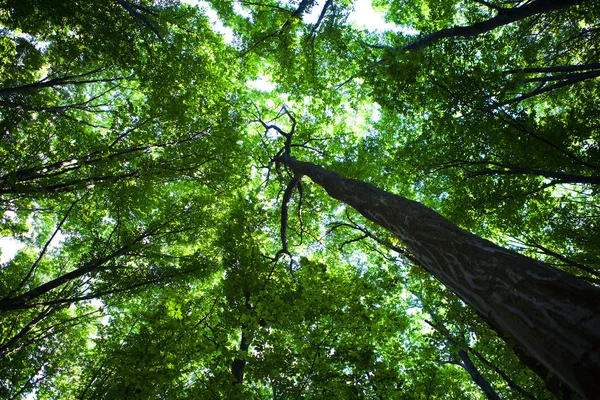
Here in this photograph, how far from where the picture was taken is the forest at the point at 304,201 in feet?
16.1

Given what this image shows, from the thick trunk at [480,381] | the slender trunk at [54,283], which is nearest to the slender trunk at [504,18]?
the thick trunk at [480,381]

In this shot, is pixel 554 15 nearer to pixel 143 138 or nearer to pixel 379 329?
pixel 379 329

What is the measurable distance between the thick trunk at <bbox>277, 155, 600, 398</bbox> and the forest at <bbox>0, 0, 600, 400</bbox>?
0.07ft

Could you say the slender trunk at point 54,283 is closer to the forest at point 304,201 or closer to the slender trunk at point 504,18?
the forest at point 304,201

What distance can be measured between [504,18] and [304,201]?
7105mm

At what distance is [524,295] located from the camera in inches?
67.6

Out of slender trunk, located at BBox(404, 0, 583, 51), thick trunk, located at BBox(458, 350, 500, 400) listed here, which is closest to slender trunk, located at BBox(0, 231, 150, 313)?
slender trunk, located at BBox(404, 0, 583, 51)

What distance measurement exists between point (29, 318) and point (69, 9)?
28.2 ft

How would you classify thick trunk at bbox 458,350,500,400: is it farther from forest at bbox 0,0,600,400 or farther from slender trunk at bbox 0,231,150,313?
slender trunk at bbox 0,231,150,313

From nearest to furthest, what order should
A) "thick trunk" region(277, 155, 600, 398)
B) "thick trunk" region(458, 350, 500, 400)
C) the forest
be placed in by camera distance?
1. "thick trunk" region(277, 155, 600, 398)
2. the forest
3. "thick trunk" region(458, 350, 500, 400)

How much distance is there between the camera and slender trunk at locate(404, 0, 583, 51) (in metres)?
5.27

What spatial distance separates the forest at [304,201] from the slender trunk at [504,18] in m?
0.04

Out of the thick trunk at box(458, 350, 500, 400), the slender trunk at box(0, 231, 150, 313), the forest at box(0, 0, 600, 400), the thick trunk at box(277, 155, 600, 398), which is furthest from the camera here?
the thick trunk at box(458, 350, 500, 400)

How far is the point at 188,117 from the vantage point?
778 cm
